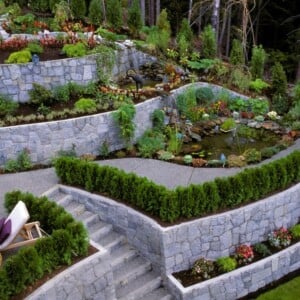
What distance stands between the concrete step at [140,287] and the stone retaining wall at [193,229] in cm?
19

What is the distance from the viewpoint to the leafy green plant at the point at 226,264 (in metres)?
7.44

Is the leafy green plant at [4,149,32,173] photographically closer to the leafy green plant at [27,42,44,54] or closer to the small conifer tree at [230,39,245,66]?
the leafy green plant at [27,42,44,54]

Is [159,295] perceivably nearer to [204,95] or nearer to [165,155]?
[165,155]

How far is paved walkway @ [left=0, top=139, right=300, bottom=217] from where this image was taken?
8.34 meters

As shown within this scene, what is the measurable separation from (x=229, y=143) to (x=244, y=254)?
313 centimetres

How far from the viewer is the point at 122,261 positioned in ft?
24.5

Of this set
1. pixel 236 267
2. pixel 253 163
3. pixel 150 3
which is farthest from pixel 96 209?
pixel 150 3

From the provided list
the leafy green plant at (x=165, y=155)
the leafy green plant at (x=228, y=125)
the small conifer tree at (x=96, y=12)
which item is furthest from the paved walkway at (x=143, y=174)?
Answer: the small conifer tree at (x=96, y=12)

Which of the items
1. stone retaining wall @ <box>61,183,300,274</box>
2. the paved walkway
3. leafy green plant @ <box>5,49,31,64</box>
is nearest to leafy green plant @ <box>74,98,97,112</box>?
the paved walkway

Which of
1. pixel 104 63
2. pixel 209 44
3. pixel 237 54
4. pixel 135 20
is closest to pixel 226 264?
pixel 104 63

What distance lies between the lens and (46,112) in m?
9.48

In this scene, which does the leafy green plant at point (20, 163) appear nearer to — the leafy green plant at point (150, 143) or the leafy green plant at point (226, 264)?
the leafy green plant at point (150, 143)

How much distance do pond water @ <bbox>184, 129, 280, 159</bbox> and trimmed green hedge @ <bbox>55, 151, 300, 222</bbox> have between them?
5.59 ft

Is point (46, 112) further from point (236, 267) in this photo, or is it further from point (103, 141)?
point (236, 267)
